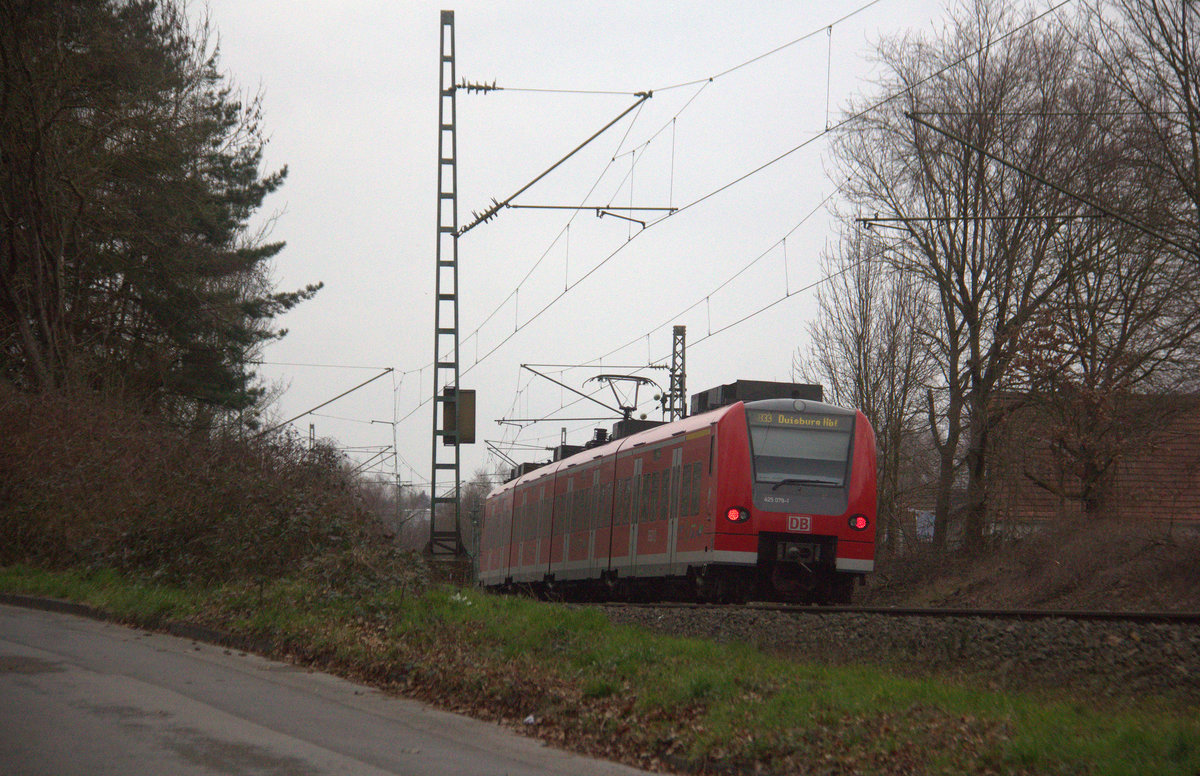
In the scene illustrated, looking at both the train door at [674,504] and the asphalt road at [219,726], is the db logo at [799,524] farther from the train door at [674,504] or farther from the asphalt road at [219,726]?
the asphalt road at [219,726]

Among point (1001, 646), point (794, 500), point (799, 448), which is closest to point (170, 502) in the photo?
point (794, 500)

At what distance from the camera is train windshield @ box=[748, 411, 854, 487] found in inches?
689

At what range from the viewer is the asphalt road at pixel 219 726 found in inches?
282

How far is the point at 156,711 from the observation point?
28.7 feet

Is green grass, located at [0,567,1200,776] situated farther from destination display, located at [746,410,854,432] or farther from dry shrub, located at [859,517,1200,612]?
dry shrub, located at [859,517,1200,612]

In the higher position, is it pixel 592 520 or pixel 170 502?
pixel 170 502

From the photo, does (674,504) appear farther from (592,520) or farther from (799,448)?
(592,520)

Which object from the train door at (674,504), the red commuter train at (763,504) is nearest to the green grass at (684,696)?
the red commuter train at (763,504)

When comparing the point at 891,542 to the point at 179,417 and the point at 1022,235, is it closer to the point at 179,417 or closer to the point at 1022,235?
the point at 1022,235

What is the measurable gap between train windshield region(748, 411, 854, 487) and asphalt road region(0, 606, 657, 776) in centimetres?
795

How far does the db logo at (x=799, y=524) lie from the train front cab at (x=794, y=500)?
0.01m

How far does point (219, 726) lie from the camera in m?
8.33

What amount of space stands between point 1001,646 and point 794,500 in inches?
271

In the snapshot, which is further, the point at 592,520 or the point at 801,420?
the point at 592,520
